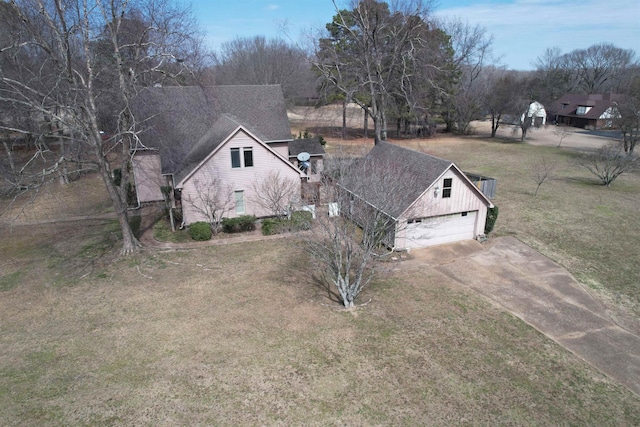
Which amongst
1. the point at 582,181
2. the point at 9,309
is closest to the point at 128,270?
the point at 9,309

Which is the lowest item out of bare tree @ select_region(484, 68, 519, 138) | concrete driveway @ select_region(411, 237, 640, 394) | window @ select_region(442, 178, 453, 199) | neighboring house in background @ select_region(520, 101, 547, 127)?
concrete driveway @ select_region(411, 237, 640, 394)

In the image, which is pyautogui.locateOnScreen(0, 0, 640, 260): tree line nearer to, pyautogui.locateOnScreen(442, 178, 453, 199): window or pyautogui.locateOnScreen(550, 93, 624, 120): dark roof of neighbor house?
pyautogui.locateOnScreen(550, 93, 624, 120): dark roof of neighbor house

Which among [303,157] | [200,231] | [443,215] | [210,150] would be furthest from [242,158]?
[443,215]

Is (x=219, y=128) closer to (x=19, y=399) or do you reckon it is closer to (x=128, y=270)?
(x=128, y=270)

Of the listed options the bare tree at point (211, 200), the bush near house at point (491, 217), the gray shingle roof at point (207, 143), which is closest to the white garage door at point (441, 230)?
the bush near house at point (491, 217)

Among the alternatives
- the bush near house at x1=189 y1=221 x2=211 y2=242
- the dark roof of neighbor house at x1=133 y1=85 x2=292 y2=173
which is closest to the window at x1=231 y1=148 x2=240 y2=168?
the dark roof of neighbor house at x1=133 y1=85 x2=292 y2=173

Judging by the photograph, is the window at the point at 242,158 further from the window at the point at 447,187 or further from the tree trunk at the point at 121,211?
the window at the point at 447,187

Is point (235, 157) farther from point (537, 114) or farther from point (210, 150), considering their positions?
point (537, 114)

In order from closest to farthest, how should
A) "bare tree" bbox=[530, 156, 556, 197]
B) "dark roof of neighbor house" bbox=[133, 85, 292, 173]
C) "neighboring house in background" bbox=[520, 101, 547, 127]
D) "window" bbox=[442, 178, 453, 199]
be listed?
1. "window" bbox=[442, 178, 453, 199]
2. "dark roof of neighbor house" bbox=[133, 85, 292, 173]
3. "bare tree" bbox=[530, 156, 556, 197]
4. "neighboring house in background" bbox=[520, 101, 547, 127]
